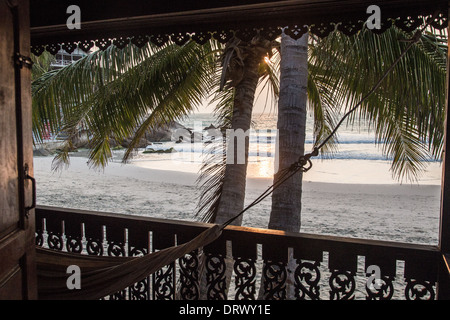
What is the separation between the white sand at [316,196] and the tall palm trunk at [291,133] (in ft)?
20.3

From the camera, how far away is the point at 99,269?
1815 mm

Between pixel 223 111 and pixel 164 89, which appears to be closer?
pixel 164 89

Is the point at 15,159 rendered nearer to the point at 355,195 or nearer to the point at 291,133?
the point at 291,133

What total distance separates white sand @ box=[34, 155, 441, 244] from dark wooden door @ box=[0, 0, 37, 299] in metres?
8.09

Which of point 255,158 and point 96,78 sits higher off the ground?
point 96,78

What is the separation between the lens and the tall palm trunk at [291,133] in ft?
10.9

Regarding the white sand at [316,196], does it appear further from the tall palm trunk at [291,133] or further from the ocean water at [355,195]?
the tall palm trunk at [291,133]

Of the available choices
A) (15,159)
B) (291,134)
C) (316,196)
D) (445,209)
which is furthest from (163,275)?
(316,196)

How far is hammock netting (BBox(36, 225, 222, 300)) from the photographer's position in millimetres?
1702

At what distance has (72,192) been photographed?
13703 millimetres
